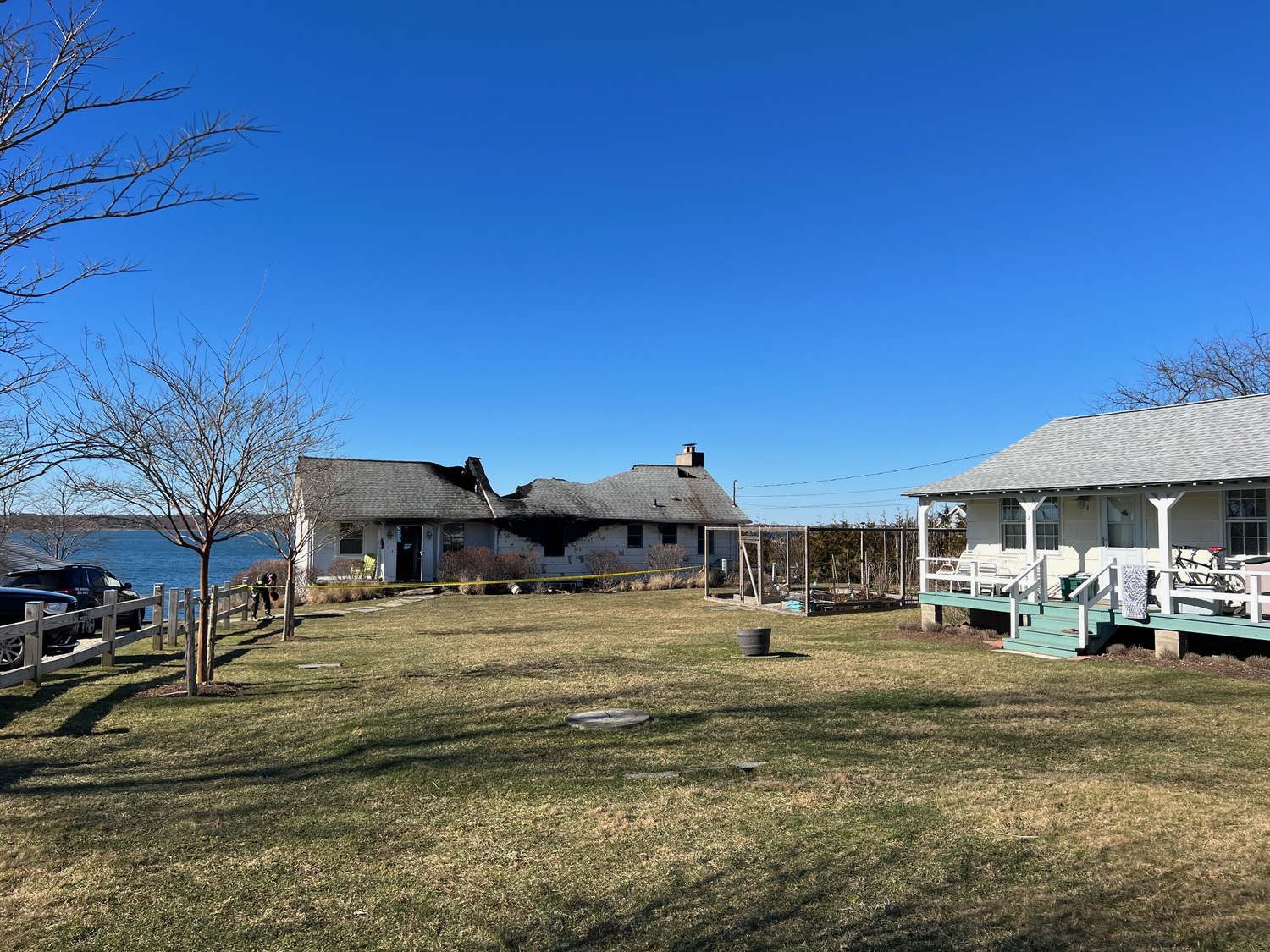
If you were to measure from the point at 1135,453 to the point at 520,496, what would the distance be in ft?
89.0

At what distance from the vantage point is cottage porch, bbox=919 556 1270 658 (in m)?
13.9

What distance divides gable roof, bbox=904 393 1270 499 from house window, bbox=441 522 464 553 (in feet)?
72.4

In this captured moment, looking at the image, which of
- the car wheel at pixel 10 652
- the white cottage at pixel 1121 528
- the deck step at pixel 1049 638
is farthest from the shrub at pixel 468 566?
the deck step at pixel 1049 638

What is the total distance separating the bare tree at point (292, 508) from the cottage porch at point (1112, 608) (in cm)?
1406

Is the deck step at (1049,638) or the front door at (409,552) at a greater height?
the front door at (409,552)

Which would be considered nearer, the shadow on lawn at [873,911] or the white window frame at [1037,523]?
the shadow on lawn at [873,911]

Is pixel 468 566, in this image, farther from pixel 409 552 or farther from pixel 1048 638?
pixel 1048 638

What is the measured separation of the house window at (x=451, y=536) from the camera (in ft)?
121

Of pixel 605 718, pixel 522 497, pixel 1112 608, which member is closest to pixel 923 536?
pixel 1112 608

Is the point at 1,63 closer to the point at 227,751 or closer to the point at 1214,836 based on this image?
the point at 227,751

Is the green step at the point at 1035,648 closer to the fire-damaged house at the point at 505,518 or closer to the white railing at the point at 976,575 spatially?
the white railing at the point at 976,575

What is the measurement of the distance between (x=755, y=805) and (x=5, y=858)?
16.5ft

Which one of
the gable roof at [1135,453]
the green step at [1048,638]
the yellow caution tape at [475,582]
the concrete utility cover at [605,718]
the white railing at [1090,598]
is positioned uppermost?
the gable roof at [1135,453]

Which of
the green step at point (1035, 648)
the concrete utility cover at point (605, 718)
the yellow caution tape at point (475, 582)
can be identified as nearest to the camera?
the concrete utility cover at point (605, 718)
